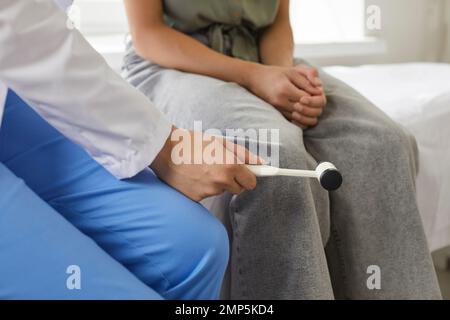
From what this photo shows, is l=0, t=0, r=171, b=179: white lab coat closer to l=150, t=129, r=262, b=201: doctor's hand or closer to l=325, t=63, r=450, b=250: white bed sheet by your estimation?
l=150, t=129, r=262, b=201: doctor's hand

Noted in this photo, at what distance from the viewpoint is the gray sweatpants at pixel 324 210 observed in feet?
2.34

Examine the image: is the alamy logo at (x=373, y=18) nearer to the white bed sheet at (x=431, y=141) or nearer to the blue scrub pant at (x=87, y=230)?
the white bed sheet at (x=431, y=141)

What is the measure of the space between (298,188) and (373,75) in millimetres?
848

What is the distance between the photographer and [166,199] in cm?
62

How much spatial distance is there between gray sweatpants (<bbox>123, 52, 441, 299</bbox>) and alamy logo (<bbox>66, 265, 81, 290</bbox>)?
Result: 0.25m

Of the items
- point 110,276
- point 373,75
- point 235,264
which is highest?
point 110,276

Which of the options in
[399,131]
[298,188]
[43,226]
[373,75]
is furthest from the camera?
[373,75]

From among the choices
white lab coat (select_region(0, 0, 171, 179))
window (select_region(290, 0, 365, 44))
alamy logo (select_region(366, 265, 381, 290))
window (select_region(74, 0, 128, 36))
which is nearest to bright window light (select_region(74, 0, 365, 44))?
window (select_region(290, 0, 365, 44))

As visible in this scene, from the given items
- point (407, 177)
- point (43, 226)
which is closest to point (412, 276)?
point (407, 177)

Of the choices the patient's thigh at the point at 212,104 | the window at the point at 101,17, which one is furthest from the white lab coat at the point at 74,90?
the window at the point at 101,17

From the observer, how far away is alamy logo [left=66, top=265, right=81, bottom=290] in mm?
538

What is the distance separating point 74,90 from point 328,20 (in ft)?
4.53

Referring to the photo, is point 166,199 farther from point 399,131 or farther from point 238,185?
point 399,131

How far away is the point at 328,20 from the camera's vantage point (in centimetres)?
182
